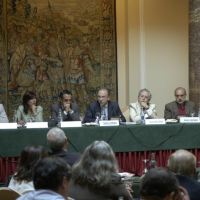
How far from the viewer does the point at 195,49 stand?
7789mm

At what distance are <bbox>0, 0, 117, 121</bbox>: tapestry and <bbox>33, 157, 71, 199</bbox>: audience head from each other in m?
7.12

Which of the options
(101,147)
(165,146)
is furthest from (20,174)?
(165,146)

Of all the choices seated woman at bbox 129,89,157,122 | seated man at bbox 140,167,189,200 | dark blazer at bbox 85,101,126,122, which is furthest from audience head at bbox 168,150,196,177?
dark blazer at bbox 85,101,126,122

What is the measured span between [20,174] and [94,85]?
6.26 metres

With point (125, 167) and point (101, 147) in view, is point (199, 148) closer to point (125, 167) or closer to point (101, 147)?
point (125, 167)

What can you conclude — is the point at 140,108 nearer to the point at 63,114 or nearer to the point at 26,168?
the point at 63,114

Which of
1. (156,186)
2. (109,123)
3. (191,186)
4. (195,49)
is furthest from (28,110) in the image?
(156,186)

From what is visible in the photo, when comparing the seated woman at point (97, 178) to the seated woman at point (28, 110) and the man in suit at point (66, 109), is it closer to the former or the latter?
the man in suit at point (66, 109)

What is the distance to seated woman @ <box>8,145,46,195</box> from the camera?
3.57 m

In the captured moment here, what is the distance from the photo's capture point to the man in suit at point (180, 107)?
7.26m

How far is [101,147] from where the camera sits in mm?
3492

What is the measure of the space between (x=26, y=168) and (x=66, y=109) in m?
3.25

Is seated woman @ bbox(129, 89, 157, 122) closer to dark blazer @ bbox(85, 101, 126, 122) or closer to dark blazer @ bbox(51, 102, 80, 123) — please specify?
dark blazer @ bbox(85, 101, 126, 122)

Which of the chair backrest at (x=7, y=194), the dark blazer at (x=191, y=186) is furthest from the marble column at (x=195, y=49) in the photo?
the chair backrest at (x=7, y=194)
